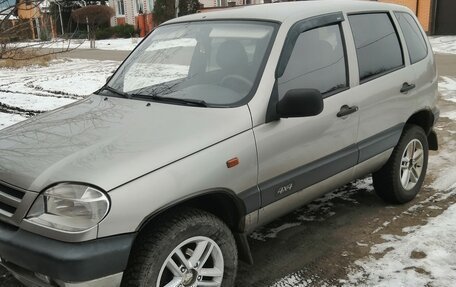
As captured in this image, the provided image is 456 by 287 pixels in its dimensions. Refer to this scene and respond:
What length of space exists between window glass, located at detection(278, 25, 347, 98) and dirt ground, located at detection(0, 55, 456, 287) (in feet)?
3.97

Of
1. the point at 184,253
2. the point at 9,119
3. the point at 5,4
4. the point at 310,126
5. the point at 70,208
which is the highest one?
the point at 5,4

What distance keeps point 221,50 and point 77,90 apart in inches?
346

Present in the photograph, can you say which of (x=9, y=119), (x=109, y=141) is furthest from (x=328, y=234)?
(x=9, y=119)

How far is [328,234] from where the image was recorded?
3.99 m

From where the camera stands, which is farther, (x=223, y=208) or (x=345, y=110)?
(x=345, y=110)

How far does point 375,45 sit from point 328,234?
1585 mm

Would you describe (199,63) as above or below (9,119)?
above

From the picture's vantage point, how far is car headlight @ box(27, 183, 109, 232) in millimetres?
2342

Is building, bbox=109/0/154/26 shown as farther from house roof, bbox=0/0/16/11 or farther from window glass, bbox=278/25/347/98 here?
window glass, bbox=278/25/347/98

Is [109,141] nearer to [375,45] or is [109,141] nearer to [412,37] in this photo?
[375,45]

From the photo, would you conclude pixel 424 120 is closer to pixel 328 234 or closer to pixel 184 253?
pixel 328 234

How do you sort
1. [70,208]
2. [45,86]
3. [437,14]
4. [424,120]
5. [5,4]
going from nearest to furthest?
1. [70,208]
2. [424,120]
3. [5,4]
4. [45,86]
5. [437,14]

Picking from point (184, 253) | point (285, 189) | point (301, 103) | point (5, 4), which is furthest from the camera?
point (5, 4)

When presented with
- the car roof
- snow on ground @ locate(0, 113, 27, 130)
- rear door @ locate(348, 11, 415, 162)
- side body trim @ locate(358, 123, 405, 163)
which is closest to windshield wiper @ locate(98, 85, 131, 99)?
the car roof
